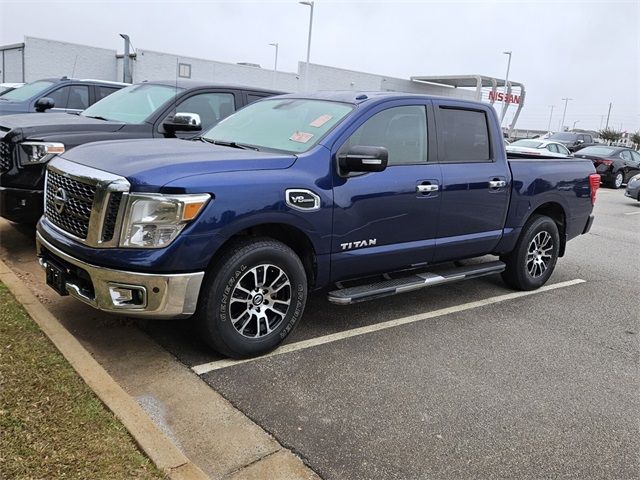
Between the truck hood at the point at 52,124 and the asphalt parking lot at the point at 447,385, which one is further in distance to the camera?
the truck hood at the point at 52,124

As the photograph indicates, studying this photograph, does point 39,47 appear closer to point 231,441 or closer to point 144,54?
point 144,54

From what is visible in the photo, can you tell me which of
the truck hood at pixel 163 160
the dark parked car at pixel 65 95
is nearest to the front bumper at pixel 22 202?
the truck hood at pixel 163 160

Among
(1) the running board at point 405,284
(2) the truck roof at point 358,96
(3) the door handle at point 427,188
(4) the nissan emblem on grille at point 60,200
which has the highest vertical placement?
(2) the truck roof at point 358,96

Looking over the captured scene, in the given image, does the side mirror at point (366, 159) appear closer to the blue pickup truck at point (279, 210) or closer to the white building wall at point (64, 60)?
the blue pickup truck at point (279, 210)

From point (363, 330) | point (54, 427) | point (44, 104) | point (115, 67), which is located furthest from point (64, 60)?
point (54, 427)

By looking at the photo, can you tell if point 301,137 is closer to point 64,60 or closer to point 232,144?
point 232,144

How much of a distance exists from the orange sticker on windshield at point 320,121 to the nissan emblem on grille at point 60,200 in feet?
6.16

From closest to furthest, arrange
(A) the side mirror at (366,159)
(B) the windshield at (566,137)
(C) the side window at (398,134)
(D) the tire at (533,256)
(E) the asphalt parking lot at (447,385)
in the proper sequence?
(E) the asphalt parking lot at (447,385) → (A) the side mirror at (366,159) → (C) the side window at (398,134) → (D) the tire at (533,256) → (B) the windshield at (566,137)

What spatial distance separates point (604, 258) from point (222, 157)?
21.9ft

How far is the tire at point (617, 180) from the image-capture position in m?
21.1

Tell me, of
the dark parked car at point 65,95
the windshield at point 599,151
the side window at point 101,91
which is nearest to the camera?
the dark parked car at point 65,95

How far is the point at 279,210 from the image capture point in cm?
384

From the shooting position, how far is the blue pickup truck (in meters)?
3.48

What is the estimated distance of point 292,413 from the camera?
3365 mm
